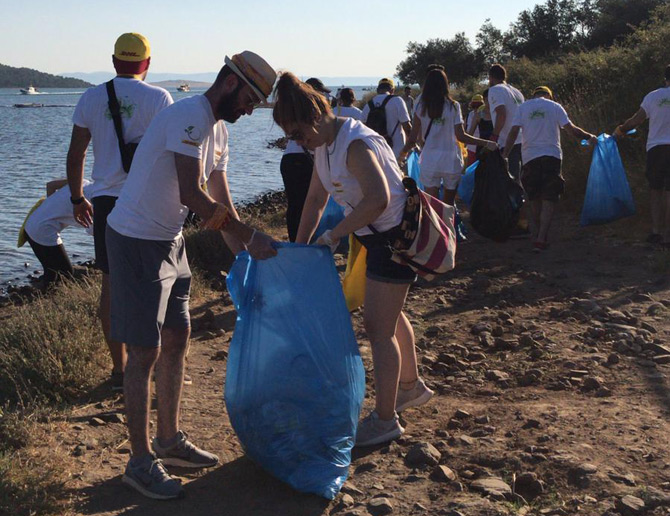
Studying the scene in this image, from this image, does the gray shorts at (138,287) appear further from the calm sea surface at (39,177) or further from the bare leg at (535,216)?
the bare leg at (535,216)

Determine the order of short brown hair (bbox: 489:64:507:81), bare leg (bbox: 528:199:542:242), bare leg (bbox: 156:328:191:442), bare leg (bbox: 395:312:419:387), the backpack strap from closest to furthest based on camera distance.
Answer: bare leg (bbox: 156:328:191:442)
bare leg (bbox: 395:312:419:387)
the backpack strap
bare leg (bbox: 528:199:542:242)
short brown hair (bbox: 489:64:507:81)

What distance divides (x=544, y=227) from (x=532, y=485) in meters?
5.50

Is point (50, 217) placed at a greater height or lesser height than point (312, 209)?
lesser

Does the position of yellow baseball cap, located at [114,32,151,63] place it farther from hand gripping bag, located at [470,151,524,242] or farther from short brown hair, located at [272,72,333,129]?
hand gripping bag, located at [470,151,524,242]

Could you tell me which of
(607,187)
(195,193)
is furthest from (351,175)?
(607,187)

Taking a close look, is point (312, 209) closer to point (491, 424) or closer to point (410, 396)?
point (410, 396)

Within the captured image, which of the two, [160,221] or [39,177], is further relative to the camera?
[39,177]

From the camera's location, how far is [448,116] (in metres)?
8.02

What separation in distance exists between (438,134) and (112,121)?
424cm

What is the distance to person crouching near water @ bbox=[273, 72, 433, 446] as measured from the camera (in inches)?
141

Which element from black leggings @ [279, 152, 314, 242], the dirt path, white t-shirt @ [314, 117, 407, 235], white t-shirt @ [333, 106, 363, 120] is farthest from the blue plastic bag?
white t-shirt @ [314, 117, 407, 235]

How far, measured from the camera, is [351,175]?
147 inches

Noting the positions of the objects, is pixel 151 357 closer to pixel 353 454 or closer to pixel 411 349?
pixel 353 454

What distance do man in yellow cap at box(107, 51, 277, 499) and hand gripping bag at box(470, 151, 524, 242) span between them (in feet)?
13.0
